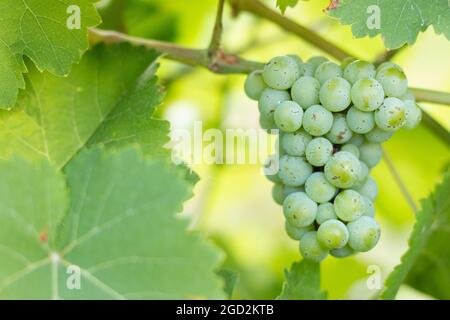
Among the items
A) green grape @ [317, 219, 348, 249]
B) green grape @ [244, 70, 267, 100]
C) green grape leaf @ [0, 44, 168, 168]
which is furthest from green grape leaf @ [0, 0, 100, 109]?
green grape @ [317, 219, 348, 249]

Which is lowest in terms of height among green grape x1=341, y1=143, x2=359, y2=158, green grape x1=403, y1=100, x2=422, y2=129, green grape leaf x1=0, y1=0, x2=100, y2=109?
green grape x1=341, y1=143, x2=359, y2=158

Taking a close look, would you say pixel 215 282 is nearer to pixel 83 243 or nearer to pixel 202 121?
pixel 83 243

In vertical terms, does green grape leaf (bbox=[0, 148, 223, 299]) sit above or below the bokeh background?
above

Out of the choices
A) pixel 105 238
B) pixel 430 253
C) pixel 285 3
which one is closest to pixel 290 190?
pixel 285 3

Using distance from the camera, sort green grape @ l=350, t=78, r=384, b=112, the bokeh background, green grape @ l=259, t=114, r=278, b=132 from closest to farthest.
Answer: green grape @ l=350, t=78, r=384, b=112 < green grape @ l=259, t=114, r=278, b=132 < the bokeh background

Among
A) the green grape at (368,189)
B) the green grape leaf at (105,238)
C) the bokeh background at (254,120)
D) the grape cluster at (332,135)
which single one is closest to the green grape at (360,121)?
the grape cluster at (332,135)

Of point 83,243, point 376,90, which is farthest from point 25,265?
point 376,90

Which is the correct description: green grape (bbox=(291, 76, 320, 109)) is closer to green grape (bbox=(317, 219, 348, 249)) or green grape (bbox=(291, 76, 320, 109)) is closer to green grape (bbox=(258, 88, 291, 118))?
green grape (bbox=(258, 88, 291, 118))
